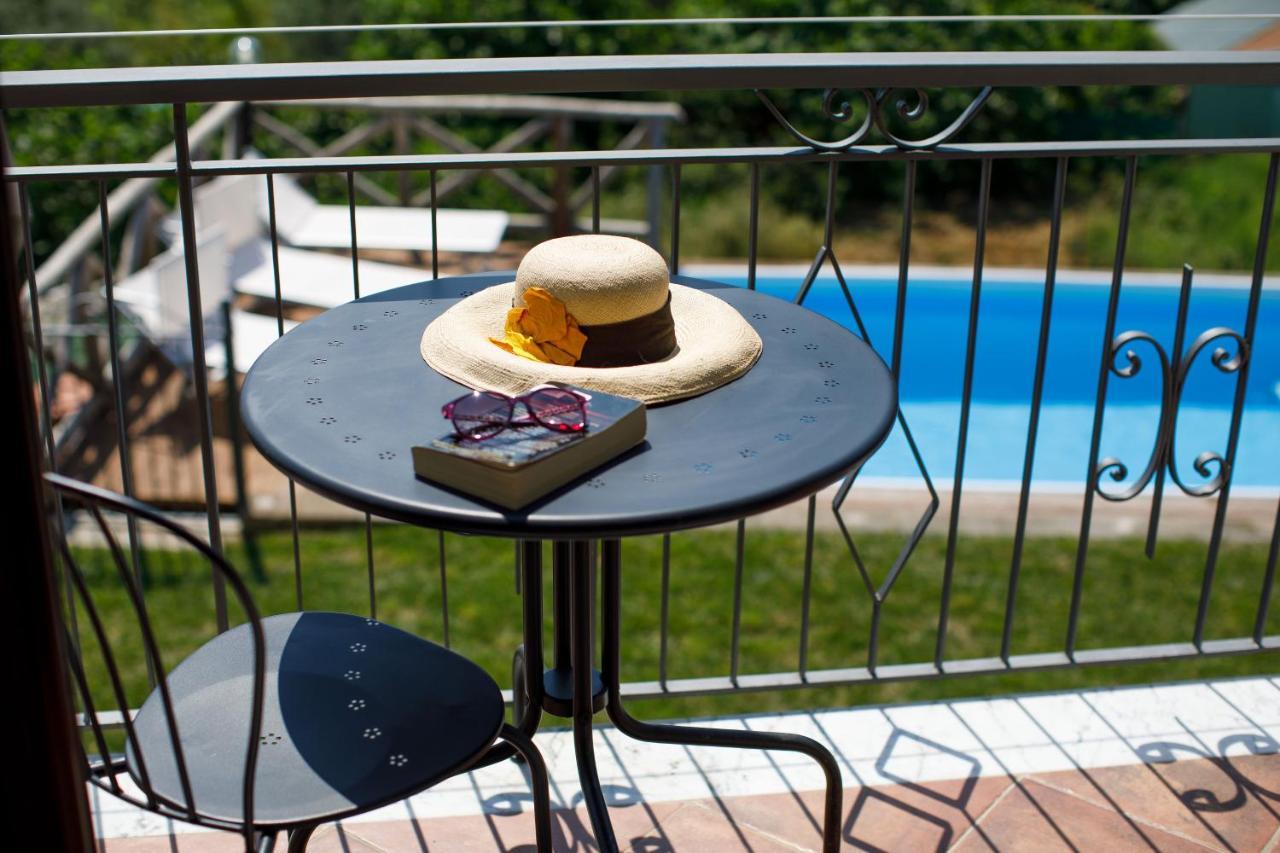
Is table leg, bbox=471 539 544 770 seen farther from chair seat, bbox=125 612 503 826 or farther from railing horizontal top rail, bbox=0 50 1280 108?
railing horizontal top rail, bbox=0 50 1280 108

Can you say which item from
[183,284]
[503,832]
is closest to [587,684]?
[503,832]

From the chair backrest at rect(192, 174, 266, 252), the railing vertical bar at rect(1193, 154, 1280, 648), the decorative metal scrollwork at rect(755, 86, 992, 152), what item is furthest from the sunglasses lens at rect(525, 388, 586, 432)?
the chair backrest at rect(192, 174, 266, 252)

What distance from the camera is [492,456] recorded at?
134 cm

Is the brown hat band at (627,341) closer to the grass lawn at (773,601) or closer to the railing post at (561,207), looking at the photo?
the grass lawn at (773,601)

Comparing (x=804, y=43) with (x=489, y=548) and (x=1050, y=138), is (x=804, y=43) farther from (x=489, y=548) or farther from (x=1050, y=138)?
(x=489, y=548)

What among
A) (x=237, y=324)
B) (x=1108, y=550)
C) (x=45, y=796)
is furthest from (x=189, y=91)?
(x=237, y=324)

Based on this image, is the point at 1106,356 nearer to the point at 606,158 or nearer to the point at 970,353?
the point at 970,353

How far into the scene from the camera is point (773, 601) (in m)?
4.87

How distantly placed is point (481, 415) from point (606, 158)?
2.37 feet

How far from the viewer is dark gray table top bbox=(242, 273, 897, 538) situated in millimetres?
1343

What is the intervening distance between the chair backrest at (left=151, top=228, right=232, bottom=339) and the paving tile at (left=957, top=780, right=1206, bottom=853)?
4.64 metres

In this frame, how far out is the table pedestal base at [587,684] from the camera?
1765mm

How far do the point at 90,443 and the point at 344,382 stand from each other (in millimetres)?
4898

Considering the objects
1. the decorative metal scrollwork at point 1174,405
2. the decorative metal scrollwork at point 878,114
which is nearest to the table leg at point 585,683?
the decorative metal scrollwork at point 878,114
